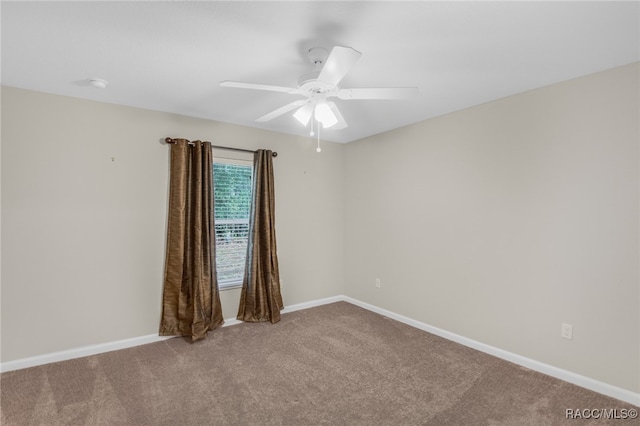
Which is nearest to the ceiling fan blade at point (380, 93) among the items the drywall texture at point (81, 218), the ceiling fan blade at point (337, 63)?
the ceiling fan blade at point (337, 63)

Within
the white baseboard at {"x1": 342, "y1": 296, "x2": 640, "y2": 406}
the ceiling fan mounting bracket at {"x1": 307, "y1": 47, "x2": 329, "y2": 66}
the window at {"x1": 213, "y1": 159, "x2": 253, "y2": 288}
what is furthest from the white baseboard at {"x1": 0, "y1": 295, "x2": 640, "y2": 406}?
the ceiling fan mounting bracket at {"x1": 307, "y1": 47, "x2": 329, "y2": 66}

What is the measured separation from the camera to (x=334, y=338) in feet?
10.8

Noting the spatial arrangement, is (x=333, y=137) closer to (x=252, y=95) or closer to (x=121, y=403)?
(x=252, y=95)

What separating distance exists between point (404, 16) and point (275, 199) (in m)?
2.71

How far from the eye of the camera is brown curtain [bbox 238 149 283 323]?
147 inches

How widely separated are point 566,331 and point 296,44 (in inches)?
114

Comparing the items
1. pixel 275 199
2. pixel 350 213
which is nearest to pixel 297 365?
pixel 275 199

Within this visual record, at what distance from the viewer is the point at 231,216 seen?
12.3 ft

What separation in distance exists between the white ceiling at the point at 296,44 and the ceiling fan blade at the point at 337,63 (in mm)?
247

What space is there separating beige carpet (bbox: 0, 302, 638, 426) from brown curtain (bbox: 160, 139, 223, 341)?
10.1 inches

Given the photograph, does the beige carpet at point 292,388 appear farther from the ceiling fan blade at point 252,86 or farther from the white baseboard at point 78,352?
the ceiling fan blade at point 252,86

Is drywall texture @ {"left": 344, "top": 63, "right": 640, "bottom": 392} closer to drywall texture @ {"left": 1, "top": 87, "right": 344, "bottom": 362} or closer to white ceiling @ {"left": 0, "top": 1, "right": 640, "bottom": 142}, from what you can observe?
white ceiling @ {"left": 0, "top": 1, "right": 640, "bottom": 142}

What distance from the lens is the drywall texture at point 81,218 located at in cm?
262

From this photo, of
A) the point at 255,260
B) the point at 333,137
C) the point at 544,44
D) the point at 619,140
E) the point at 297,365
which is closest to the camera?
the point at 544,44
